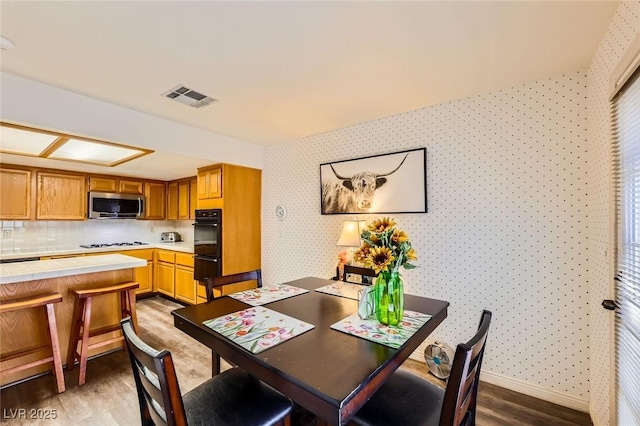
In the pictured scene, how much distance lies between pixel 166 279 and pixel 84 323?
2265 mm

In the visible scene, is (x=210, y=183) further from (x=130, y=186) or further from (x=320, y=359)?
(x=320, y=359)

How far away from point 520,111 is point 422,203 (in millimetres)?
1020

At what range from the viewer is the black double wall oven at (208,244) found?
3.50 meters

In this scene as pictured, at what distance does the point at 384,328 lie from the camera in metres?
1.29

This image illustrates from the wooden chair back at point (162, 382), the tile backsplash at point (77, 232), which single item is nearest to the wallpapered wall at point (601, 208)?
the wooden chair back at point (162, 382)

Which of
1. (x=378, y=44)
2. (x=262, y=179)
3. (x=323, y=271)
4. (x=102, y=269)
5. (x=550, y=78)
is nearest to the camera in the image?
(x=378, y=44)

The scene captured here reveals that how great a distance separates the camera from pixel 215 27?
1.47 m

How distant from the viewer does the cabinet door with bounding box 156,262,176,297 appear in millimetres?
4352

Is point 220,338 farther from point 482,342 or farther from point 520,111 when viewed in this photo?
point 520,111

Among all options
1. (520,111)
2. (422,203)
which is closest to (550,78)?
(520,111)

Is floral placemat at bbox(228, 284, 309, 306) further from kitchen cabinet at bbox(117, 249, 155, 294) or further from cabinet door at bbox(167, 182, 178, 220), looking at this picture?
cabinet door at bbox(167, 182, 178, 220)

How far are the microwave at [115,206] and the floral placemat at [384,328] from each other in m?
4.55

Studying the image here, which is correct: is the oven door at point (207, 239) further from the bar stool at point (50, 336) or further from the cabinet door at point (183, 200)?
the bar stool at point (50, 336)

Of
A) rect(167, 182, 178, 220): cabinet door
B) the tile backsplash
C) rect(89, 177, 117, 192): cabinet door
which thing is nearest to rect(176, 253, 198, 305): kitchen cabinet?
the tile backsplash
